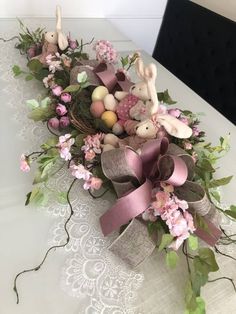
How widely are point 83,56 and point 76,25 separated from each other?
0.59m

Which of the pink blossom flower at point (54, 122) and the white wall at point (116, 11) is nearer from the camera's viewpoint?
the pink blossom flower at point (54, 122)

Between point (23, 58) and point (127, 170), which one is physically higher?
point (127, 170)

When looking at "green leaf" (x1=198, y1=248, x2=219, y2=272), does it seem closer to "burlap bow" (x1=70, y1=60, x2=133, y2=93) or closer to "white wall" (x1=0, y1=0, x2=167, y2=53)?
"burlap bow" (x1=70, y1=60, x2=133, y2=93)

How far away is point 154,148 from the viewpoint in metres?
0.72

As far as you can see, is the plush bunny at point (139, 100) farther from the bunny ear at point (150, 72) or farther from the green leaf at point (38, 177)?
the green leaf at point (38, 177)

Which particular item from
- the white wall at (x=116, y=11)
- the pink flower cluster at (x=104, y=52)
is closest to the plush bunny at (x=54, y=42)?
the pink flower cluster at (x=104, y=52)

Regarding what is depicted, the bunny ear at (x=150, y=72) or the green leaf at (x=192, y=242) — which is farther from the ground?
the bunny ear at (x=150, y=72)

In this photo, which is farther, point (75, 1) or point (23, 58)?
point (75, 1)

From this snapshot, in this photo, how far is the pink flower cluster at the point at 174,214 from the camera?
2.00 feet

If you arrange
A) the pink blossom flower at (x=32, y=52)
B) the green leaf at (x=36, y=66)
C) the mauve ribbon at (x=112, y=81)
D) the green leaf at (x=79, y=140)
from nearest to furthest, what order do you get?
the green leaf at (x=79, y=140)
the mauve ribbon at (x=112, y=81)
the green leaf at (x=36, y=66)
the pink blossom flower at (x=32, y=52)

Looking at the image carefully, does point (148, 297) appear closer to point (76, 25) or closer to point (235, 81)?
point (235, 81)

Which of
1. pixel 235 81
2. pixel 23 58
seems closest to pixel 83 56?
pixel 23 58

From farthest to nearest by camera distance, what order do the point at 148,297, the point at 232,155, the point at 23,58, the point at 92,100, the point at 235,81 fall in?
the point at 235,81, the point at 23,58, the point at 232,155, the point at 92,100, the point at 148,297

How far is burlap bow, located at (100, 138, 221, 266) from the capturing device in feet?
2.14
